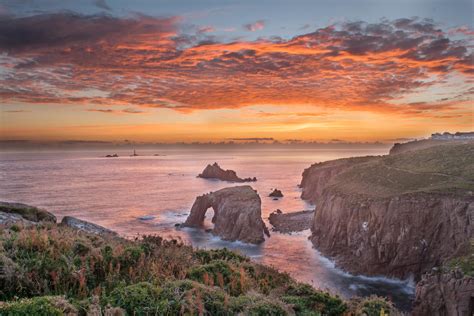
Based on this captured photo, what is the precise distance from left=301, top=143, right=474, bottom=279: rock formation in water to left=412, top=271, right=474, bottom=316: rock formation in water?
24.9 ft

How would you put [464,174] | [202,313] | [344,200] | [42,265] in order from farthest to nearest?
[344,200] → [464,174] → [42,265] → [202,313]

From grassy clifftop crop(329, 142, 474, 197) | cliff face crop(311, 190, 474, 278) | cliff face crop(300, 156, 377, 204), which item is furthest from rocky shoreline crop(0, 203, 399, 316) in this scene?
cliff face crop(300, 156, 377, 204)

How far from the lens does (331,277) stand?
2133 inches

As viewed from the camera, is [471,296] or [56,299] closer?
[56,299]

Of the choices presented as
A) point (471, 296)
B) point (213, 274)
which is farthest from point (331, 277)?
point (213, 274)

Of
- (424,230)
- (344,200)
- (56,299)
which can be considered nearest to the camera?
(56,299)

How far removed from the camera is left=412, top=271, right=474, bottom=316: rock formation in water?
31859 mm

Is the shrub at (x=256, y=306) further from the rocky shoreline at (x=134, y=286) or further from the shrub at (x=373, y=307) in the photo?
the shrub at (x=373, y=307)

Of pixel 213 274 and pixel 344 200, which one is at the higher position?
pixel 213 274

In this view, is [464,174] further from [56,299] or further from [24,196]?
[24,196]

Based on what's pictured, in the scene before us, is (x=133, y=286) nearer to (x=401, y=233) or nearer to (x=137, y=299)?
(x=137, y=299)

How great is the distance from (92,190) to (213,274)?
13793 centimetres

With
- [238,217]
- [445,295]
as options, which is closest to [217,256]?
[445,295]

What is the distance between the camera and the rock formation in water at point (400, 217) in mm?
51562
